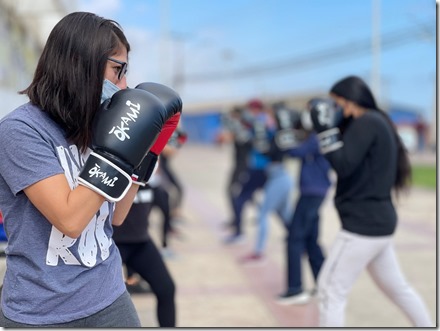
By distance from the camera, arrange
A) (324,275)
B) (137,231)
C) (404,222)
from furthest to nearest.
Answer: (404,222) < (324,275) < (137,231)

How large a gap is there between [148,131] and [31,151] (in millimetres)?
325

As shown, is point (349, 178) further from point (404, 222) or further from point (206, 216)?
point (206, 216)

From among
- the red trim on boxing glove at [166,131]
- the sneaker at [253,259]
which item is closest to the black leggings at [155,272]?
the red trim on boxing glove at [166,131]

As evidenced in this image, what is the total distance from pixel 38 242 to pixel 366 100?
7.76 feet

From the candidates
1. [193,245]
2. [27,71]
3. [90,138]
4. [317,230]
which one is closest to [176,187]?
[193,245]

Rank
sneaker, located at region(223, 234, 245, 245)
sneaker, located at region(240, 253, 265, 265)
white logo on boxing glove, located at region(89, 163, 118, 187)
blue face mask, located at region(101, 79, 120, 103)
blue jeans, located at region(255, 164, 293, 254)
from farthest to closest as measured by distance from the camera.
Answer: sneaker, located at region(223, 234, 245, 245)
sneaker, located at region(240, 253, 265, 265)
blue jeans, located at region(255, 164, 293, 254)
blue face mask, located at region(101, 79, 120, 103)
white logo on boxing glove, located at region(89, 163, 118, 187)

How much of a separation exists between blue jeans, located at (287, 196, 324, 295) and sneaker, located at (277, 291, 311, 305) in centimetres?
3

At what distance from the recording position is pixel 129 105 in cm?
167

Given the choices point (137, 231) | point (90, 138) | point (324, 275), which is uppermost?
point (90, 138)

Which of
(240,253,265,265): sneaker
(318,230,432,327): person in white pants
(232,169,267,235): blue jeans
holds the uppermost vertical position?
(318,230,432,327): person in white pants

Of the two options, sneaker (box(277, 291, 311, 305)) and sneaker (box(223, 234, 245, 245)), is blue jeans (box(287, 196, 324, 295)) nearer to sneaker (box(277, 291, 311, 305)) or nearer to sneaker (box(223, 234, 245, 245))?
sneaker (box(277, 291, 311, 305))

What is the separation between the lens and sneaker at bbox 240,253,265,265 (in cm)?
620

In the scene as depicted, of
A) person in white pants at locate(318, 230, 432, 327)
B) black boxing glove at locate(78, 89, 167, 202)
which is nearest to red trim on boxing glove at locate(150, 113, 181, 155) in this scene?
black boxing glove at locate(78, 89, 167, 202)

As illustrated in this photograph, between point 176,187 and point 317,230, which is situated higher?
point 317,230
